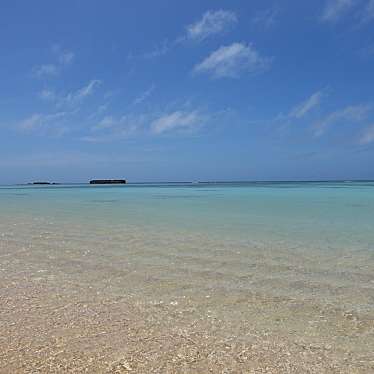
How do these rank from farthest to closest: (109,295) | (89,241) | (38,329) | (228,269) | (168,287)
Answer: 1. (89,241)
2. (228,269)
3. (168,287)
4. (109,295)
5. (38,329)

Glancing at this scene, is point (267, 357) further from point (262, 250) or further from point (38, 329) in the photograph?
point (262, 250)

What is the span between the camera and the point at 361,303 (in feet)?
15.5

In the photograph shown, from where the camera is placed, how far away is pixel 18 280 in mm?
5762

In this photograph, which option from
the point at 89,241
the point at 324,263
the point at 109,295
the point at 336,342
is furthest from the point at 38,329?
the point at 89,241

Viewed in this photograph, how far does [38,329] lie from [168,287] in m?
2.03

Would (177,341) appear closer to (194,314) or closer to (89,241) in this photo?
(194,314)

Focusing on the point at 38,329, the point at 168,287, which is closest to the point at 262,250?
the point at 168,287

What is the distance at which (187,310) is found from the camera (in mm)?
4508

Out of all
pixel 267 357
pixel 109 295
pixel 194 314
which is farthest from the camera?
pixel 109 295

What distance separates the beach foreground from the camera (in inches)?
130

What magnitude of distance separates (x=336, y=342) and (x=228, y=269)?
2912 millimetres

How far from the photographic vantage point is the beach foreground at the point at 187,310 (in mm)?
3295

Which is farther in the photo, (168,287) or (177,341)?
(168,287)

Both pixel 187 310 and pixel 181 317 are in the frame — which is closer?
pixel 181 317
